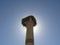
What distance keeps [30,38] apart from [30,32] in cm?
62

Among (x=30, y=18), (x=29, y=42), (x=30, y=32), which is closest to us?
(x=29, y=42)

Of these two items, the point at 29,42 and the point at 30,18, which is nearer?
the point at 29,42

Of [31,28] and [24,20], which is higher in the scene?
[24,20]

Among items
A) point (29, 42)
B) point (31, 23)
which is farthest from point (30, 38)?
point (31, 23)

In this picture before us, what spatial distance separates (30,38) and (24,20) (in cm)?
202

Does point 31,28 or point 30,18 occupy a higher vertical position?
point 30,18

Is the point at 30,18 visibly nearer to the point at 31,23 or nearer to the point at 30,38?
the point at 31,23

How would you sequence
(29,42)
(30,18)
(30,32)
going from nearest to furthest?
(29,42) < (30,32) < (30,18)

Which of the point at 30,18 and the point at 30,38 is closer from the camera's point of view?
the point at 30,38

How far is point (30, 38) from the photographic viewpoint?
1082 centimetres

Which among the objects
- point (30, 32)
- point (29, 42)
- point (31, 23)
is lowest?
point (29, 42)

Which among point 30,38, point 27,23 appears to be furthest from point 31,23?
point 30,38

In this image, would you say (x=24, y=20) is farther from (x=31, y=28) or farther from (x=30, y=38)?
(x=30, y=38)

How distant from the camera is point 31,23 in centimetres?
1188
